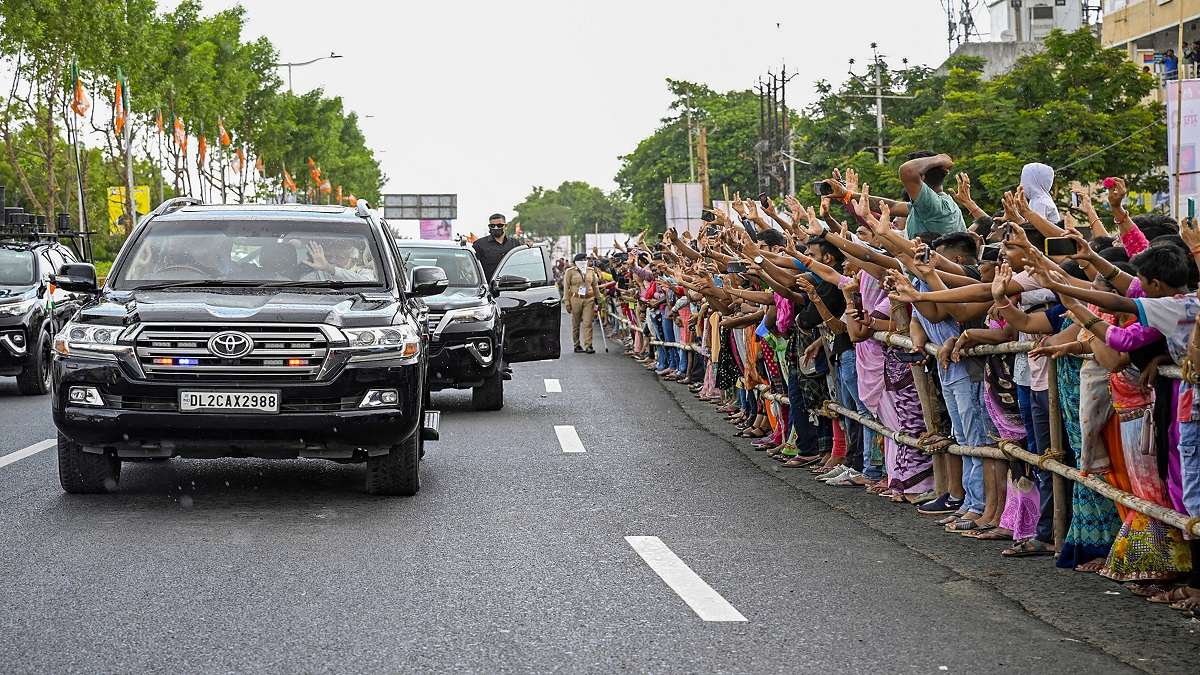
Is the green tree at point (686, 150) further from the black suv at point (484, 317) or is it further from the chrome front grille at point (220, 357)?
the chrome front grille at point (220, 357)

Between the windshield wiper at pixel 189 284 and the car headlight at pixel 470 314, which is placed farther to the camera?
the car headlight at pixel 470 314

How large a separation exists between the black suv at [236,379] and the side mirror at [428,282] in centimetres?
71

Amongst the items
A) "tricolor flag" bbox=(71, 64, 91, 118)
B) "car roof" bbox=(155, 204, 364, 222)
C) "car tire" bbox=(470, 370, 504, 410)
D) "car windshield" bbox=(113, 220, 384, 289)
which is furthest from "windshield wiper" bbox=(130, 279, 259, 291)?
"tricolor flag" bbox=(71, 64, 91, 118)

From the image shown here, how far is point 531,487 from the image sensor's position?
11133 mm

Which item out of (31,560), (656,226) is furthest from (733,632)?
(656,226)

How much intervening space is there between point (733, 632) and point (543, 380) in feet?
52.5

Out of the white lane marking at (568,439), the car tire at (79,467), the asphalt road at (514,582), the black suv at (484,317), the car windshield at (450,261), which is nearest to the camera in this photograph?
the asphalt road at (514,582)

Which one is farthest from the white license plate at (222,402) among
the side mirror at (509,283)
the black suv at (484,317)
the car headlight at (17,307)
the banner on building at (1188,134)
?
the banner on building at (1188,134)

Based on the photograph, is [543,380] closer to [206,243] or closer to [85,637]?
[206,243]

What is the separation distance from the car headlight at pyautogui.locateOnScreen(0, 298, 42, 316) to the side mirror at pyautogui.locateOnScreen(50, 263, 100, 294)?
8.60 metres

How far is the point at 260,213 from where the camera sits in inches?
454

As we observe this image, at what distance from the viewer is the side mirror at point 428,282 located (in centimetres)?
1126

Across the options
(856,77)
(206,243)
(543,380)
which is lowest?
(543,380)

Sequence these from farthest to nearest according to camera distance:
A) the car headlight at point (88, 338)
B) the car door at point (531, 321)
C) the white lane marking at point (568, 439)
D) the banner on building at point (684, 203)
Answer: the banner on building at point (684, 203), the car door at point (531, 321), the white lane marking at point (568, 439), the car headlight at point (88, 338)
